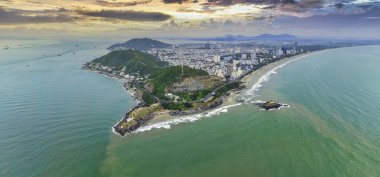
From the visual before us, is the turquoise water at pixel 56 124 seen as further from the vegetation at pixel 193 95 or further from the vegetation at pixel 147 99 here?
the vegetation at pixel 193 95

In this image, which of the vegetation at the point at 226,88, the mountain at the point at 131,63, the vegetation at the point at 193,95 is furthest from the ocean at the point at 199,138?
the mountain at the point at 131,63

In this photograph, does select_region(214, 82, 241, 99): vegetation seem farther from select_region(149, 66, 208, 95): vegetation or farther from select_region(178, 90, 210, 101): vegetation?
select_region(149, 66, 208, 95): vegetation

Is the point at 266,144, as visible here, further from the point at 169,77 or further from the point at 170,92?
the point at 169,77

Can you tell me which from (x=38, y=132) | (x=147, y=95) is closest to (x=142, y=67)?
(x=147, y=95)

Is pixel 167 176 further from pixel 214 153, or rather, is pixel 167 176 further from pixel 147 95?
pixel 147 95

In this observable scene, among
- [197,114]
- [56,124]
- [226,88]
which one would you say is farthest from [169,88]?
[56,124]

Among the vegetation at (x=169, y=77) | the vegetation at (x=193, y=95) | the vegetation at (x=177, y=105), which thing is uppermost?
the vegetation at (x=169, y=77)
